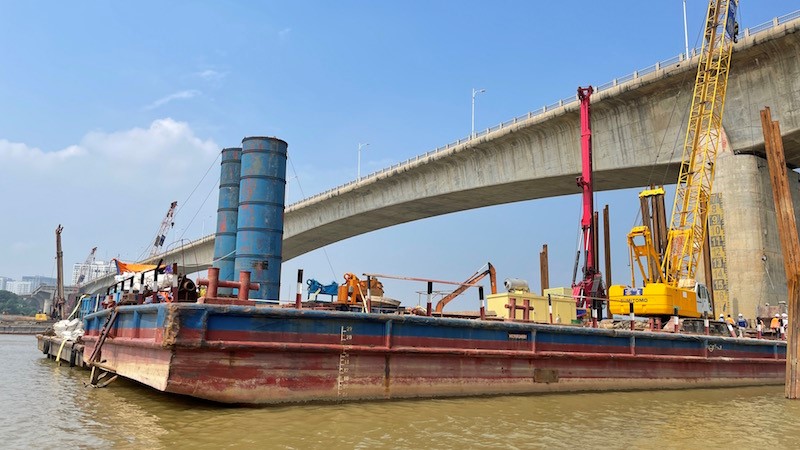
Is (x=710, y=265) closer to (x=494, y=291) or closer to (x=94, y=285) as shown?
(x=494, y=291)

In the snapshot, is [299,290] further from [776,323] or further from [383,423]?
[776,323]

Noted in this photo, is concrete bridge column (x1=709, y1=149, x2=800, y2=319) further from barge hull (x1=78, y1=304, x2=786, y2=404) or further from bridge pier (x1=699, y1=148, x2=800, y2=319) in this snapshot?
barge hull (x1=78, y1=304, x2=786, y2=404)

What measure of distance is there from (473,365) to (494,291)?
5.07 metres

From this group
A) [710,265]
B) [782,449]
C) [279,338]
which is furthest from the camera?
[710,265]

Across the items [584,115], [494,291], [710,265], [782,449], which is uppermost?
[584,115]

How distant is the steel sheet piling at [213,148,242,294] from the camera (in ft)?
64.8

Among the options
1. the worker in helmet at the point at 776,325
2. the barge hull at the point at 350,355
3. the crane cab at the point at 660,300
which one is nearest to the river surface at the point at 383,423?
the barge hull at the point at 350,355

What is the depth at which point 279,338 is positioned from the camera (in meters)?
10.5

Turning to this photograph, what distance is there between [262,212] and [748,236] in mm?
21739

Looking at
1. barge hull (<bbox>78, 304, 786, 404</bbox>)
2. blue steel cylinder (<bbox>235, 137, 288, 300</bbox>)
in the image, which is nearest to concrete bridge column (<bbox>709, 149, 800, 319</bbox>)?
barge hull (<bbox>78, 304, 786, 404</bbox>)

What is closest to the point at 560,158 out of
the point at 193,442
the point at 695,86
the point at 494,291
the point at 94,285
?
the point at 695,86

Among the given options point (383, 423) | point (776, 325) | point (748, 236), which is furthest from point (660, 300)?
point (383, 423)

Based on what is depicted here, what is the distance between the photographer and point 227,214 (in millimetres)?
21094

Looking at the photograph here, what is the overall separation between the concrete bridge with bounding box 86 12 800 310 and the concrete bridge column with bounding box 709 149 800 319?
588mm
